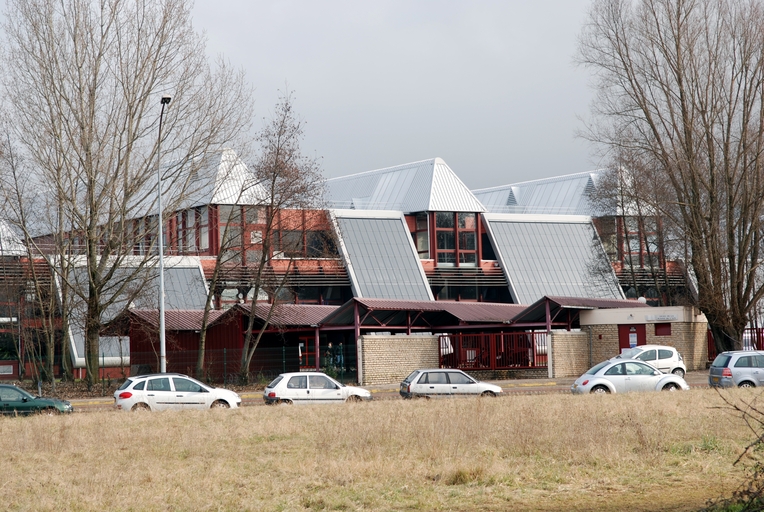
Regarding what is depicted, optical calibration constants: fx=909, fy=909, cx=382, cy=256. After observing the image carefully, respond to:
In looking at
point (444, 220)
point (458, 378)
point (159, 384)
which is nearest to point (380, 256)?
point (444, 220)

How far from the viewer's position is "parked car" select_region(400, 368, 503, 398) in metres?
28.2

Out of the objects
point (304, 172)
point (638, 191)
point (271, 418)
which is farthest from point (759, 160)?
point (271, 418)

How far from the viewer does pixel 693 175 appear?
41125mm

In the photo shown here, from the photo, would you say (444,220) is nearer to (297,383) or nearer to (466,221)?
(466,221)

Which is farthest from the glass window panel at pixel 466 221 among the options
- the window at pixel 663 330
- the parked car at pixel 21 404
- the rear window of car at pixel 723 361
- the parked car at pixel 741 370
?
the parked car at pixel 21 404

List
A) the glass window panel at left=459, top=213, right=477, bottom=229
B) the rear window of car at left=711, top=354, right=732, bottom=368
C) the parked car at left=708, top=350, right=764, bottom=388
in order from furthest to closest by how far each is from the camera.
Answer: the glass window panel at left=459, top=213, right=477, bottom=229
the rear window of car at left=711, top=354, right=732, bottom=368
the parked car at left=708, top=350, right=764, bottom=388

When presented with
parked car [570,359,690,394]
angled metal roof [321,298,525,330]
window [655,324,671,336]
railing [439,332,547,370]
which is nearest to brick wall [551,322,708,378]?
window [655,324,671,336]

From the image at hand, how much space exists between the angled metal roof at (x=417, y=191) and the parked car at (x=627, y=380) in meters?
33.4

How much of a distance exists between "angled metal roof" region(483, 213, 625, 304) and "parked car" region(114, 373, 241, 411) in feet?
115

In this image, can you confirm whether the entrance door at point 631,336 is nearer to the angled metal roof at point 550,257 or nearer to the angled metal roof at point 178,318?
the angled metal roof at point 550,257

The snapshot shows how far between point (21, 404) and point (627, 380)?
17.7 meters

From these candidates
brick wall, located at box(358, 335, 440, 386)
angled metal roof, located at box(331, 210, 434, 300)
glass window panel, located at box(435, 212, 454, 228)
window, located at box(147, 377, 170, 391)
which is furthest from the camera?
glass window panel, located at box(435, 212, 454, 228)

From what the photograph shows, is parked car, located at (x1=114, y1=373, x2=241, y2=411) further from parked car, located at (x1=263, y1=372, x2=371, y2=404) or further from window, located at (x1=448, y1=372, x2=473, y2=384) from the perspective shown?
window, located at (x1=448, y1=372, x2=473, y2=384)

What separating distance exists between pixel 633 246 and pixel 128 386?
49286 millimetres
